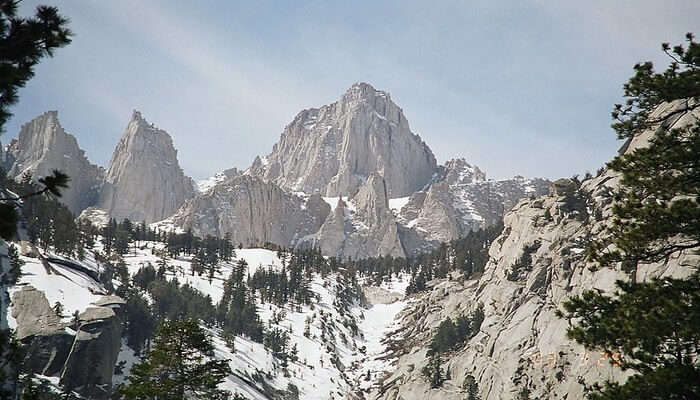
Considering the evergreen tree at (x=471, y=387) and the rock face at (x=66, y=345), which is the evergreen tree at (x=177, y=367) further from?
the evergreen tree at (x=471, y=387)

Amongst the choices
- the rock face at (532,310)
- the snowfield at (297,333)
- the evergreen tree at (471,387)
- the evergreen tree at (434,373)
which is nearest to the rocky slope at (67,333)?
the snowfield at (297,333)

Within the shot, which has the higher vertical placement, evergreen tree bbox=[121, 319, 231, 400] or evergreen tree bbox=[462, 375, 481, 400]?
evergreen tree bbox=[121, 319, 231, 400]

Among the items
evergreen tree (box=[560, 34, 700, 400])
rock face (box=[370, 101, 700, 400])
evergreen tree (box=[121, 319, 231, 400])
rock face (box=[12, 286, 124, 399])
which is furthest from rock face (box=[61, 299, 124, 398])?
evergreen tree (box=[560, 34, 700, 400])

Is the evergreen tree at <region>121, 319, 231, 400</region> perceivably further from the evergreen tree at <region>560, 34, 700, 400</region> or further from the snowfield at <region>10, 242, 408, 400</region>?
the snowfield at <region>10, 242, 408, 400</region>

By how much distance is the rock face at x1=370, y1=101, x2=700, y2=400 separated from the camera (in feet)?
180

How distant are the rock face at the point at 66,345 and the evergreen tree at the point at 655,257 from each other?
55.6 m

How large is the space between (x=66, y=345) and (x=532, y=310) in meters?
59.1

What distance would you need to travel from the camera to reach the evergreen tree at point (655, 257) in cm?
1330

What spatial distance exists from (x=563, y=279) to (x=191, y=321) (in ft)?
187

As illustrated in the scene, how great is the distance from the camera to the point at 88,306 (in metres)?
63.7

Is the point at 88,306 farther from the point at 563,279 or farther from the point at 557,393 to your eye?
the point at 563,279

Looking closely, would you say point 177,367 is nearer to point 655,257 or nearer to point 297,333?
point 655,257

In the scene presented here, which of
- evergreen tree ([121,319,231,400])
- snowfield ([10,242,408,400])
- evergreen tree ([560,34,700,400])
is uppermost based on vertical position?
evergreen tree ([560,34,700,400])

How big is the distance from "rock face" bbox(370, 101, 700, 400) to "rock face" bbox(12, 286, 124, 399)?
133 ft
